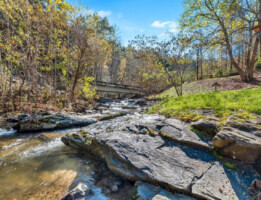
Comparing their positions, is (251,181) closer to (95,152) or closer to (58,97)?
(95,152)

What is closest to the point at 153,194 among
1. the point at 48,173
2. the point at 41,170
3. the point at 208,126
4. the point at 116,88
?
the point at 208,126

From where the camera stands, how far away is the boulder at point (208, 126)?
10.2 feet

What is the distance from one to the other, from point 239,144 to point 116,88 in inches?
864

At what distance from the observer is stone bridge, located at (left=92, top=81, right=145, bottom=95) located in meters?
21.5

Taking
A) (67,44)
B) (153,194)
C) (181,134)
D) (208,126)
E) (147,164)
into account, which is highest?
(67,44)

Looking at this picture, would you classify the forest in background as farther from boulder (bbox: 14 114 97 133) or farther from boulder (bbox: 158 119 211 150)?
boulder (bbox: 158 119 211 150)

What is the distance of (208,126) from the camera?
3.19 m

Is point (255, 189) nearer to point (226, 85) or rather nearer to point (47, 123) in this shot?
point (47, 123)

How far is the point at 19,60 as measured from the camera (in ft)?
24.3

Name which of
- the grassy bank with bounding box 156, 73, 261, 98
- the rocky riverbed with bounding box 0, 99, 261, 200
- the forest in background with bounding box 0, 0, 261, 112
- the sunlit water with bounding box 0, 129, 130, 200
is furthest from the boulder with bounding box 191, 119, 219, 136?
the grassy bank with bounding box 156, 73, 261, 98

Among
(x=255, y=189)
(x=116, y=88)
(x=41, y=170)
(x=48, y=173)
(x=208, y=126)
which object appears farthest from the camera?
(x=116, y=88)

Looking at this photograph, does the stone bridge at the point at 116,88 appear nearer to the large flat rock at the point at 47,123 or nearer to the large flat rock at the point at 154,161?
the large flat rock at the point at 47,123

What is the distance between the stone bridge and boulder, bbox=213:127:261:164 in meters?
19.0

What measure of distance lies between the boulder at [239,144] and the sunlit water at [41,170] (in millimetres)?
2253
